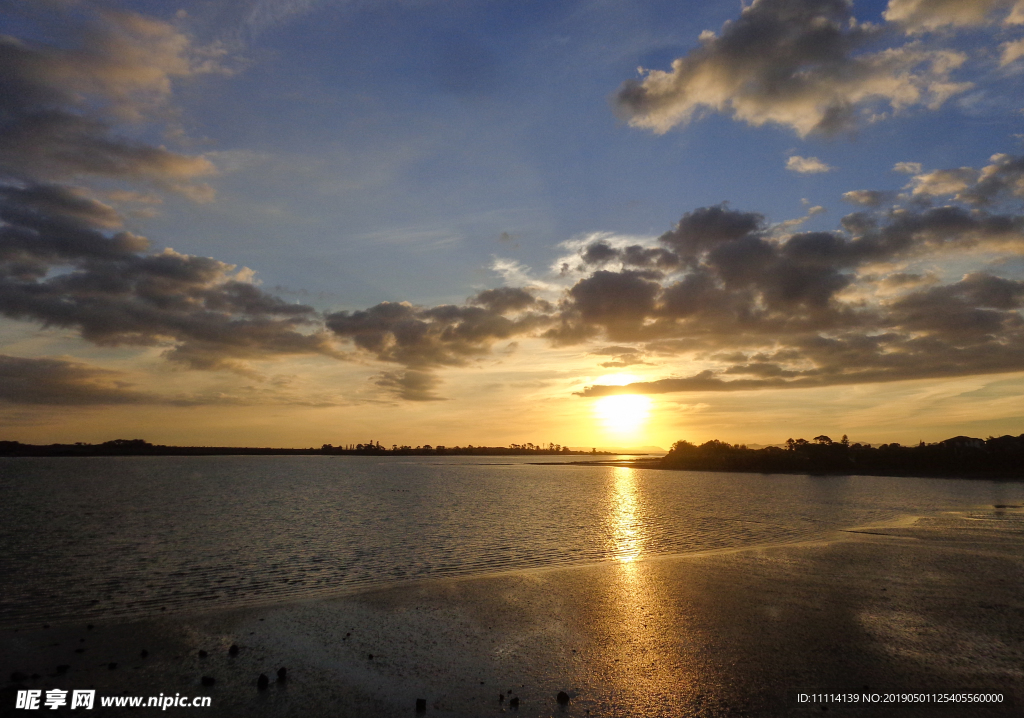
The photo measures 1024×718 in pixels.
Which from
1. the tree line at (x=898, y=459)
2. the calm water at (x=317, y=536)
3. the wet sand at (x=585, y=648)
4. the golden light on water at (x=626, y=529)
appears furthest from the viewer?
the tree line at (x=898, y=459)

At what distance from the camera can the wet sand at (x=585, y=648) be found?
13812 millimetres

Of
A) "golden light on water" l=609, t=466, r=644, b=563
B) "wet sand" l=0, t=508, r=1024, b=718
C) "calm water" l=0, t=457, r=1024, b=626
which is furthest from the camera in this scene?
"golden light on water" l=609, t=466, r=644, b=563

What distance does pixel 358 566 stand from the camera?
Result: 104ft

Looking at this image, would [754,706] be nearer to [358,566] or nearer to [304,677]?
[304,677]

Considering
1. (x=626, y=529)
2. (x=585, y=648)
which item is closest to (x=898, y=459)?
(x=626, y=529)

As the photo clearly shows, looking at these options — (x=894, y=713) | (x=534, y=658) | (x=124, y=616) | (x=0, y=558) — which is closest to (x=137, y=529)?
(x=0, y=558)

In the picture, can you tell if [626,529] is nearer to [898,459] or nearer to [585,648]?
[585,648]

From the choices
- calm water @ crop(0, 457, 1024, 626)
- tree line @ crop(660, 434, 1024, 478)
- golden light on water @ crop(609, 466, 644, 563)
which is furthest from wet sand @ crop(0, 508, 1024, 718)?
tree line @ crop(660, 434, 1024, 478)

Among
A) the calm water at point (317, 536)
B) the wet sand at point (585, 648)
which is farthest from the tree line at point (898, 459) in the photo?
the wet sand at point (585, 648)

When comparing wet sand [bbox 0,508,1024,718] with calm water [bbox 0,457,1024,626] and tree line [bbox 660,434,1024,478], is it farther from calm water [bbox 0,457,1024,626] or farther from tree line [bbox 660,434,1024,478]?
tree line [bbox 660,434,1024,478]

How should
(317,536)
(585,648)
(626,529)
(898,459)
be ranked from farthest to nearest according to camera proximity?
1. (898,459)
2. (626,529)
3. (317,536)
4. (585,648)

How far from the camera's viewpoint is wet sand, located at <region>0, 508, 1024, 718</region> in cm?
1381

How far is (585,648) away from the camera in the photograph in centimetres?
1748

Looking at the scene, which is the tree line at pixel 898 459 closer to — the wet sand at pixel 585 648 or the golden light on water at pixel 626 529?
the golden light on water at pixel 626 529
